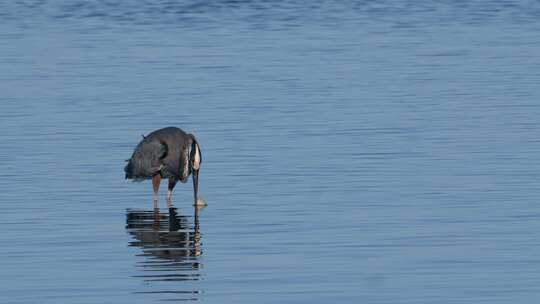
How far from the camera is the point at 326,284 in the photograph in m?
15.5

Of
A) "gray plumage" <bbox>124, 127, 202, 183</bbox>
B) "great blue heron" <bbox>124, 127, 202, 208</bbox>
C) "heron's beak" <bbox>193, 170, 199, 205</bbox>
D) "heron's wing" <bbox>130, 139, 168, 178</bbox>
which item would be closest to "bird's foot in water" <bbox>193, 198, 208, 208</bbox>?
"heron's beak" <bbox>193, 170, 199, 205</bbox>

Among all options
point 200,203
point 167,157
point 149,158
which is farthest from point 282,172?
point 200,203

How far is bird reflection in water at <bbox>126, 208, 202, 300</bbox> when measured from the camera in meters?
15.8

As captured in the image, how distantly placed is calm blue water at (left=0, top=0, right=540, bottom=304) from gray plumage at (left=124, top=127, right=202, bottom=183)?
401 mm

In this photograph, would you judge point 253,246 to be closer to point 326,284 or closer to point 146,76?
point 326,284

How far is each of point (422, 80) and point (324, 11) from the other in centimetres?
2548

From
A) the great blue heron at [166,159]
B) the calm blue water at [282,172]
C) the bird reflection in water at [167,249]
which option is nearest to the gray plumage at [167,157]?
the great blue heron at [166,159]

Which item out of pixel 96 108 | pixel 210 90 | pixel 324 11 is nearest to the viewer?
pixel 96 108

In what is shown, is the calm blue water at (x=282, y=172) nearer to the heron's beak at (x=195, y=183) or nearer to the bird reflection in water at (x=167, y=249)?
the bird reflection in water at (x=167, y=249)

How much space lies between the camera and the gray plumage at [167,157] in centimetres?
2102

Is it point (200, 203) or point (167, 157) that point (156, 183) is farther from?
point (200, 203)

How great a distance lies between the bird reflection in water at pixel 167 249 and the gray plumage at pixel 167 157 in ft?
1.86

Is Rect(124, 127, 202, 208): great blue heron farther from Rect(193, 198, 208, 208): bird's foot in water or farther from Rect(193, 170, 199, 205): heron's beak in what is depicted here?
Rect(193, 198, 208, 208): bird's foot in water

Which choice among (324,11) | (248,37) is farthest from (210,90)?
(324,11)
